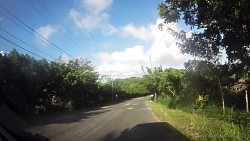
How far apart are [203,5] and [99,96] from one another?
5745 cm

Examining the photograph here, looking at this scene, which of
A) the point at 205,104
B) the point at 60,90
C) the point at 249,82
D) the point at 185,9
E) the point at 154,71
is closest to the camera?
the point at 185,9

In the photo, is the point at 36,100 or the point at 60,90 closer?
the point at 36,100

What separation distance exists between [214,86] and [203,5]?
13.3 m

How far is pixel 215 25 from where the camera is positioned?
43.0 feet

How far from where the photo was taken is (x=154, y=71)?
219 ft

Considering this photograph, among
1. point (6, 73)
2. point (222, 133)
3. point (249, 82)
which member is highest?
point (6, 73)

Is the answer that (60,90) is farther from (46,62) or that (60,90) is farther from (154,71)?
(154,71)

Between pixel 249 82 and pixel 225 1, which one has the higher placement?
pixel 225 1

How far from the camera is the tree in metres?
10.9

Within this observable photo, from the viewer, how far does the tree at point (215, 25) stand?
35.7 feet

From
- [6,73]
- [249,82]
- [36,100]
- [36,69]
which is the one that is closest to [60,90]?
[36,100]

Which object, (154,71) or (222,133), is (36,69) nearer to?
(222,133)

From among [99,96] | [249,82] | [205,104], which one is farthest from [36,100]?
[99,96]

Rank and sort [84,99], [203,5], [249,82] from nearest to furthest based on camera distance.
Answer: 1. [203,5]
2. [249,82]
3. [84,99]
